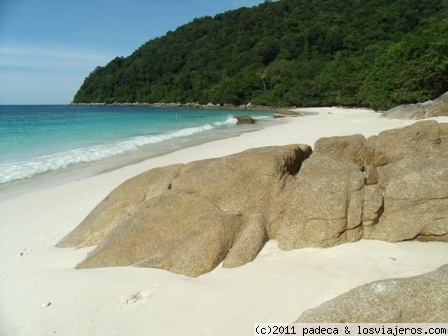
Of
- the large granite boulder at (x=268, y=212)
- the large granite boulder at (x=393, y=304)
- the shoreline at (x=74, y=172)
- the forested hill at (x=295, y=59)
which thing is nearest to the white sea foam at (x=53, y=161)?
the shoreline at (x=74, y=172)

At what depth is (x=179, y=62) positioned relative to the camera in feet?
437

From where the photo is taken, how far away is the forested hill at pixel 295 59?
105 feet

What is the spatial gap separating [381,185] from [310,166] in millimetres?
1163

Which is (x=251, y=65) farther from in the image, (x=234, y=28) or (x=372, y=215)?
(x=372, y=215)

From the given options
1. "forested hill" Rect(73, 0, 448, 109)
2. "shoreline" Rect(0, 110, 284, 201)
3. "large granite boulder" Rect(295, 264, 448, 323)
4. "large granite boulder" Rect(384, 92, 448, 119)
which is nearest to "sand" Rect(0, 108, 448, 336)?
"large granite boulder" Rect(295, 264, 448, 323)

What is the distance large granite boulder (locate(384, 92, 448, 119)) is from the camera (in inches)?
812

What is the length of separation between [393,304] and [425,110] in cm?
2181

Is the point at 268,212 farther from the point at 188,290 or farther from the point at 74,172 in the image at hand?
the point at 74,172

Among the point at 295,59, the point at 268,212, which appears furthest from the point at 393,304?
the point at 295,59

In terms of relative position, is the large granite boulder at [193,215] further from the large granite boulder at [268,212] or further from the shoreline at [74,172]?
the shoreline at [74,172]

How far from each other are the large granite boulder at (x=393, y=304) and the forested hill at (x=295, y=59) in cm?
3001

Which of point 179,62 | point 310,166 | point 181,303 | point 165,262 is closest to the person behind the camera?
point 181,303

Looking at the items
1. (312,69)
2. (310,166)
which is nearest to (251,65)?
(312,69)

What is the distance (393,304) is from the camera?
119 inches
